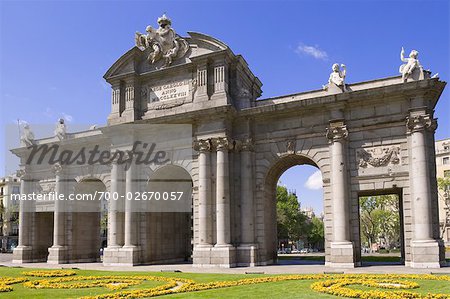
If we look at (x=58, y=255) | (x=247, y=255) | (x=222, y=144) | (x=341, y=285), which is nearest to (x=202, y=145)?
(x=222, y=144)

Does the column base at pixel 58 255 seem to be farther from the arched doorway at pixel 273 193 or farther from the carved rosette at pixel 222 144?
the arched doorway at pixel 273 193

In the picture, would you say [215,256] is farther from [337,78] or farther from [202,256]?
[337,78]

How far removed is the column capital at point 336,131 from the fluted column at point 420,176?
3.95 meters

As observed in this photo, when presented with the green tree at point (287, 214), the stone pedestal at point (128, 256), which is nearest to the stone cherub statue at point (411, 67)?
the stone pedestal at point (128, 256)

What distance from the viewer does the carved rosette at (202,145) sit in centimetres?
3322

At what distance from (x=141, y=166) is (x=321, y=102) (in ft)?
48.7

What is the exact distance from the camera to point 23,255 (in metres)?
43.3

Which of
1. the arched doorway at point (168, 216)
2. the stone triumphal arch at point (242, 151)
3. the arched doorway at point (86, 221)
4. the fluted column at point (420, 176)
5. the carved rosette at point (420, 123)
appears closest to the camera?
the fluted column at point (420, 176)

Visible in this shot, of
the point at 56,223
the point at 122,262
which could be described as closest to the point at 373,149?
the point at 122,262

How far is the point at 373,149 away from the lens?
1201 inches

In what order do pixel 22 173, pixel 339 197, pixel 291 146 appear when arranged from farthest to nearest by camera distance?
pixel 22 173, pixel 291 146, pixel 339 197

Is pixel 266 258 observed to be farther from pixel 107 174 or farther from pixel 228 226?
pixel 107 174

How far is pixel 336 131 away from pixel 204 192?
9.97 m

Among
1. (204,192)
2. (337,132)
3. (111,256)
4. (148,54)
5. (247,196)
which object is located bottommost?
(111,256)
